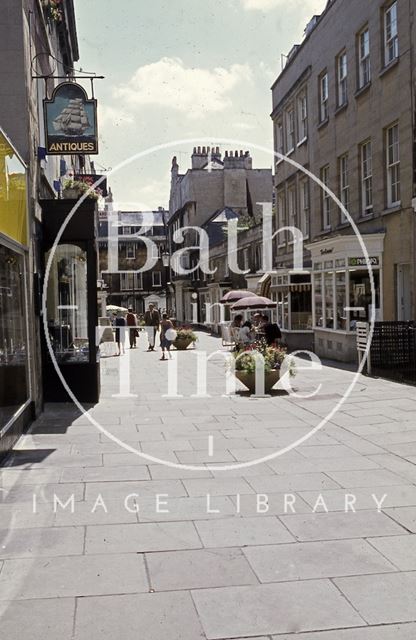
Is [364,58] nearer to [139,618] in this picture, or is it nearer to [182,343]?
[182,343]

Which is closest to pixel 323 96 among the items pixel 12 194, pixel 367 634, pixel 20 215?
pixel 20 215

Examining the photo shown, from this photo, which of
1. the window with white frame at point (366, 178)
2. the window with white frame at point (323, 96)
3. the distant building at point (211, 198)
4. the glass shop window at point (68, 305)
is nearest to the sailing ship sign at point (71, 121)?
the glass shop window at point (68, 305)

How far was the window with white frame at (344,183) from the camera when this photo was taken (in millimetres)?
21742

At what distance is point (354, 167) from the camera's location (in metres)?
20.8

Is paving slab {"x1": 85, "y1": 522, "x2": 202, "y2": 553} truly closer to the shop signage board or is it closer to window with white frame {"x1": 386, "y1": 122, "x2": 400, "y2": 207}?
the shop signage board

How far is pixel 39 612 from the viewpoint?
13.5ft

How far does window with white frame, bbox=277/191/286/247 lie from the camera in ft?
97.9

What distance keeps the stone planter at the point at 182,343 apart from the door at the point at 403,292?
1096cm

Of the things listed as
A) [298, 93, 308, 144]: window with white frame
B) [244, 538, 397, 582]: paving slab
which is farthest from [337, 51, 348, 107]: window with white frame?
[244, 538, 397, 582]: paving slab

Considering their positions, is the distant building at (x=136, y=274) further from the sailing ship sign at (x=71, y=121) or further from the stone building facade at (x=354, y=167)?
the sailing ship sign at (x=71, y=121)

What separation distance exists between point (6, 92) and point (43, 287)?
10.5 ft

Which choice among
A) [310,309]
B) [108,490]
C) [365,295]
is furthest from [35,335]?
[310,309]

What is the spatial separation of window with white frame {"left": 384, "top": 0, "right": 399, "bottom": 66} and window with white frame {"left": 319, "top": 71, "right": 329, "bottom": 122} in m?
5.26

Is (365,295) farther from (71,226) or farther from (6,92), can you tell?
(6,92)
